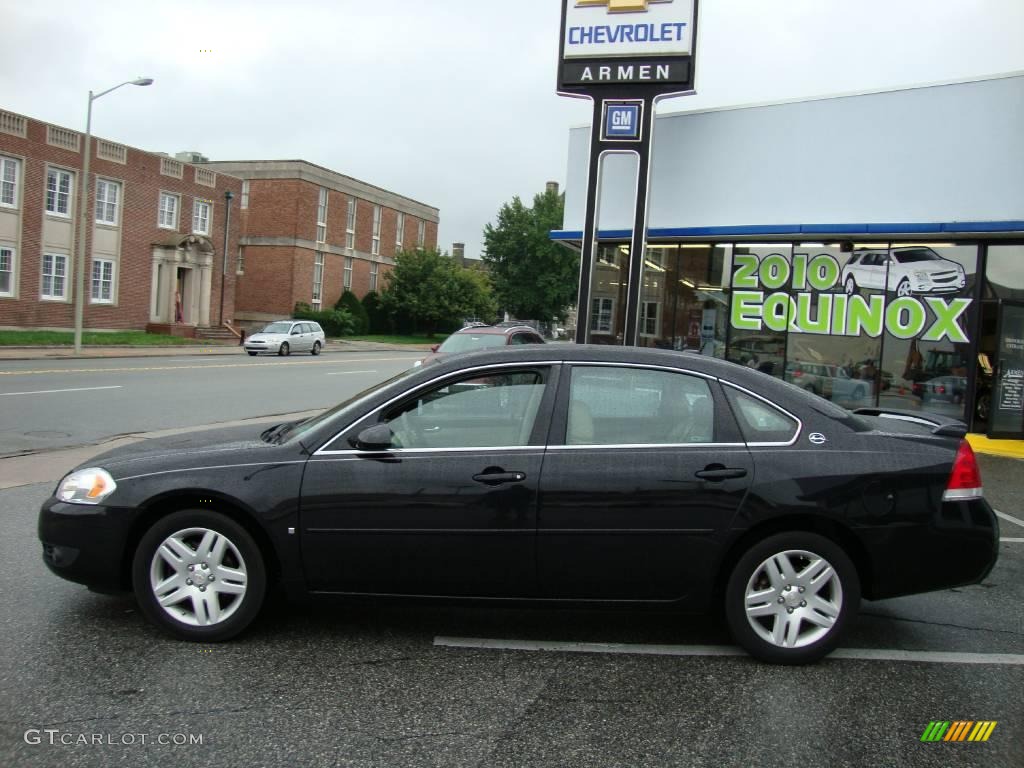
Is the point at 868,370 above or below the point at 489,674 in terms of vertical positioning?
above

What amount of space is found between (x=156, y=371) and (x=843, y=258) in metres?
16.6

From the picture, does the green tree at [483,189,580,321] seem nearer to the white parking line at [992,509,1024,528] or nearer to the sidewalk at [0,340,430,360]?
the sidewalk at [0,340,430,360]

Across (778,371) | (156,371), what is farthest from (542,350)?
(156,371)

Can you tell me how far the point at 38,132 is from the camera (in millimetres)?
34531

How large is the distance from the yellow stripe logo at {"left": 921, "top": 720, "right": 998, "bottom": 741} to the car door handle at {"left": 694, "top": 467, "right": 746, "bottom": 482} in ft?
4.27

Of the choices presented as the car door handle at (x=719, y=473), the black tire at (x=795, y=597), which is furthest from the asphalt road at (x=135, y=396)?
the black tire at (x=795, y=597)

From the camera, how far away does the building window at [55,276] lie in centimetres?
3591

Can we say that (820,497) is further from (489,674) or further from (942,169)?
(942,169)

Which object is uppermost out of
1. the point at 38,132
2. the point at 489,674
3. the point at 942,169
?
the point at 38,132

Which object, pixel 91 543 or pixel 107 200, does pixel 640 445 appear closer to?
pixel 91 543

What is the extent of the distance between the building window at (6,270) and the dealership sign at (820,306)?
101 feet

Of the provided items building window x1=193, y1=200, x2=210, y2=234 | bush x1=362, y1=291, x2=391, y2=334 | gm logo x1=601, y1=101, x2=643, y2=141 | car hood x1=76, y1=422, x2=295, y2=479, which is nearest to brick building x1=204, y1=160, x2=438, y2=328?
bush x1=362, y1=291, x2=391, y2=334

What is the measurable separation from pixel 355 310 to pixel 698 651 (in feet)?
183

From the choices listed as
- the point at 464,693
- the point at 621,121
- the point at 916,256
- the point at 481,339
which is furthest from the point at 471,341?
the point at 464,693
